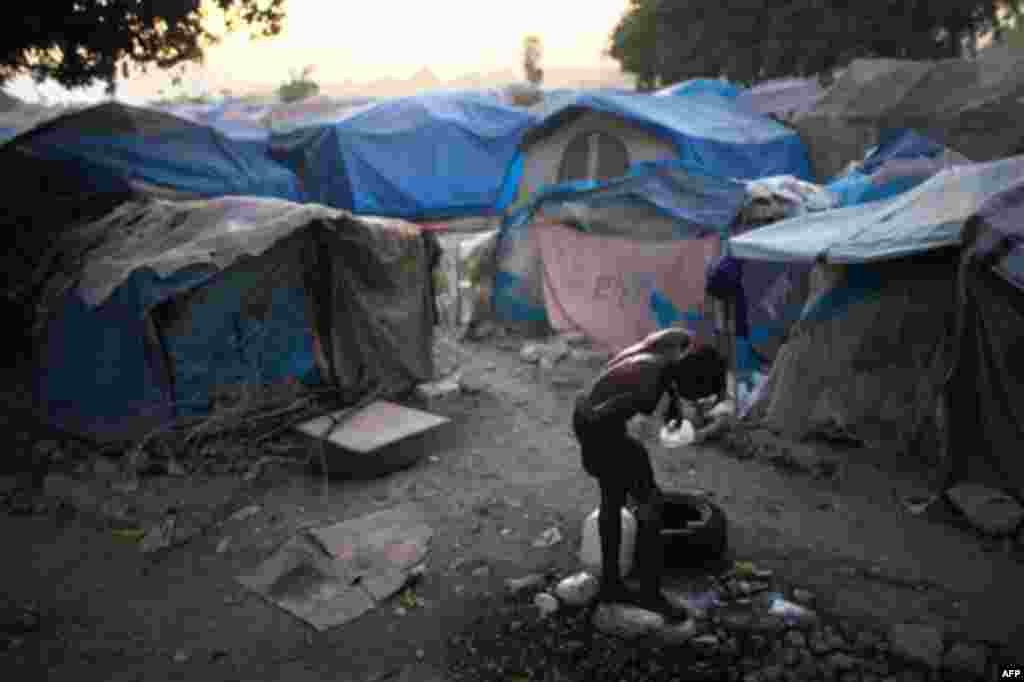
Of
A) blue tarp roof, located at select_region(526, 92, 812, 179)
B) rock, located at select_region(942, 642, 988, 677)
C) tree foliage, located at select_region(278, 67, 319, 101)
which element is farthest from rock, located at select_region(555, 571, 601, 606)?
tree foliage, located at select_region(278, 67, 319, 101)

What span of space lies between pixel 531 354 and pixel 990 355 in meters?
5.17

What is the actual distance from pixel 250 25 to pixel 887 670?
23.6ft

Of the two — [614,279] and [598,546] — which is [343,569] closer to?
[598,546]

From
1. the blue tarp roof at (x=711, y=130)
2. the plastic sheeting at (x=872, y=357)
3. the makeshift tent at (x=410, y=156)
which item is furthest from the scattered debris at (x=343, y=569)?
the makeshift tent at (x=410, y=156)

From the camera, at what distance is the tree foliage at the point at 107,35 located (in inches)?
255

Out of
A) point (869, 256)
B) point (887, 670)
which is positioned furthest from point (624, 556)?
point (869, 256)

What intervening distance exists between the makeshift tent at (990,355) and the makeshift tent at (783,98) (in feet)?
35.1

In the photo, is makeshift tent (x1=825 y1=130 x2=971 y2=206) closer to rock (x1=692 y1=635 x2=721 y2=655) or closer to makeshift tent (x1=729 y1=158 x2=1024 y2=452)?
makeshift tent (x1=729 y1=158 x2=1024 y2=452)

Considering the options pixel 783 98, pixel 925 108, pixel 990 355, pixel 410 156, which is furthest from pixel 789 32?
pixel 990 355

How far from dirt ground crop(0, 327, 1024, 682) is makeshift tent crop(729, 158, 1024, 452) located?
17.2 inches

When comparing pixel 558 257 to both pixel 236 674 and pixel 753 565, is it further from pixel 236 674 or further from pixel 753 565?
pixel 236 674

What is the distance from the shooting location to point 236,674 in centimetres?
367

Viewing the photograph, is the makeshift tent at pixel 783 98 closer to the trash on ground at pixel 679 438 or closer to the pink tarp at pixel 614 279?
the pink tarp at pixel 614 279

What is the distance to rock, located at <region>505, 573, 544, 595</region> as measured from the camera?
420 centimetres
